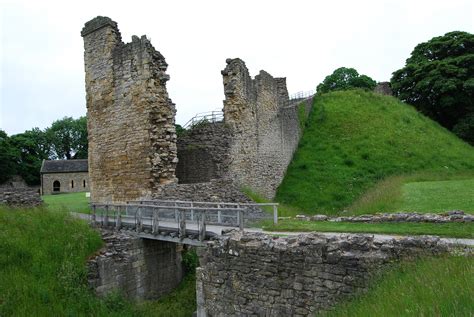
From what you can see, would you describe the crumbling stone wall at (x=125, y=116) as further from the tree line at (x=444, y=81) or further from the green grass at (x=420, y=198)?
the tree line at (x=444, y=81)

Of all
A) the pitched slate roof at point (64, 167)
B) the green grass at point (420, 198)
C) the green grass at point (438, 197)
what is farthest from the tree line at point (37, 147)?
the green grass at point (438, 197)

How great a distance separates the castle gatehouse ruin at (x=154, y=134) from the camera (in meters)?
16.5

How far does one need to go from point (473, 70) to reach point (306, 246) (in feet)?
112

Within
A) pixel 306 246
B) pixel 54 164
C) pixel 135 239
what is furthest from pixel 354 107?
pixel 54 164

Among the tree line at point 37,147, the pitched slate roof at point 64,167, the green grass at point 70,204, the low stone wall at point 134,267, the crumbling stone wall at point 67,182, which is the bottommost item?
the low stone wall at point 134,267

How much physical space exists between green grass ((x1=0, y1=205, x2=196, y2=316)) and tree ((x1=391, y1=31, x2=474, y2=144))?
98.6 ft

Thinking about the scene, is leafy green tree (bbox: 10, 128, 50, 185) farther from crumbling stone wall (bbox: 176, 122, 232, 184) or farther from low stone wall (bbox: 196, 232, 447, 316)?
low stone wall (bbox: 196, 232, 447, 316)

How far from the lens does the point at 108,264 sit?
1155cm

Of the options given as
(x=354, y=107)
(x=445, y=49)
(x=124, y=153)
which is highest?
(x=445, y=49)

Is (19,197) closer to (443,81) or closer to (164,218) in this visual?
(164,218)

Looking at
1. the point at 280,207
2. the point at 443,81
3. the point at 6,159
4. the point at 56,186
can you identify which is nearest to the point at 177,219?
the point at 280,207

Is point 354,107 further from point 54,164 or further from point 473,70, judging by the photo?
point 54,164

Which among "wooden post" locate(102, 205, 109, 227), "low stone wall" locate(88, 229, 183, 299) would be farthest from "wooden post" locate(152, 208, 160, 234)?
"wooden post" locate(102, 205, 109, 227)

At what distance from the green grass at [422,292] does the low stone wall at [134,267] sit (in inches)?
281
